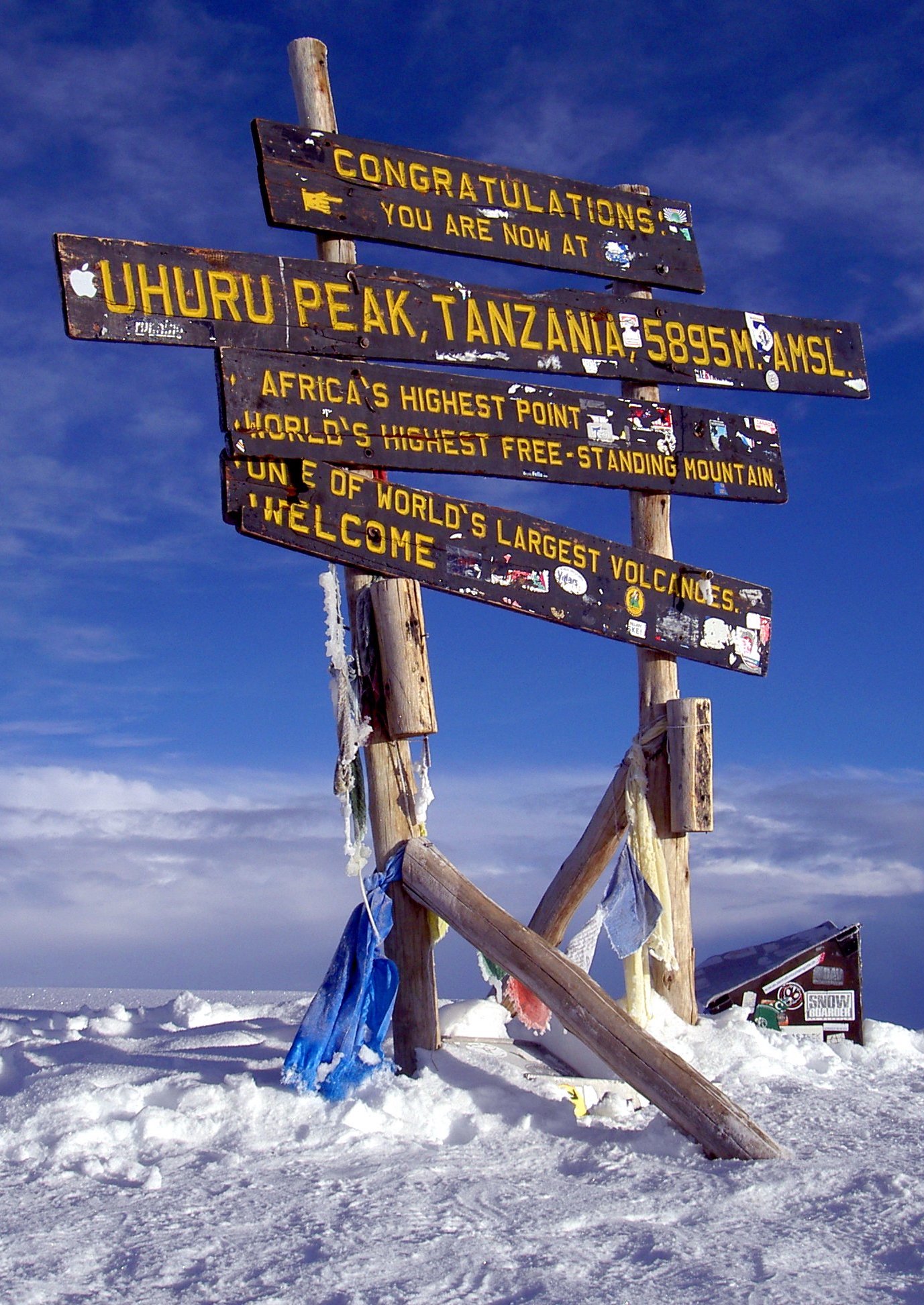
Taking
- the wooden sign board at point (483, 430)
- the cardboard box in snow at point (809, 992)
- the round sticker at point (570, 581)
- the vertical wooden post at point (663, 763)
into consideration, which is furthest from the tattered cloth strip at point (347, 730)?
the cardboard box in snow at point (809, 992)

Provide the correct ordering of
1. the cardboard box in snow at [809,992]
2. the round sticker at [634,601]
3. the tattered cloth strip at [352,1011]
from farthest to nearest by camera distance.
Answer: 1. the cardboard box in snow at [809,992]
2. the round sticker at [634,601]
3. the tattered cloth strip at [352,1011]

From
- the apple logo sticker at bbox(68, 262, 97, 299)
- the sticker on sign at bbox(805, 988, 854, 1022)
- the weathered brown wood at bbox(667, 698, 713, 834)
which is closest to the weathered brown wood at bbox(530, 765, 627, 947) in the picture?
the weathered brown wood at bbox(667, 698, 713, 834)

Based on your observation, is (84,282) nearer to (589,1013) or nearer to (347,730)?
(347,730)

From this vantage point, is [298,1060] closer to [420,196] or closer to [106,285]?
[106,285]

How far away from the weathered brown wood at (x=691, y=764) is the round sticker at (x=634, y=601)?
55 cm

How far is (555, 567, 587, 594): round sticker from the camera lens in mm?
5309

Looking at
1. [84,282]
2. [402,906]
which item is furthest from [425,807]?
[84,282]

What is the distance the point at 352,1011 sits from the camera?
4387 millimetres

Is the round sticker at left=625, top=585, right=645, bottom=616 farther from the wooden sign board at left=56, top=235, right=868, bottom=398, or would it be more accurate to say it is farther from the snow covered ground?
the snow covered ground

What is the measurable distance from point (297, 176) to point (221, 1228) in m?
4.19

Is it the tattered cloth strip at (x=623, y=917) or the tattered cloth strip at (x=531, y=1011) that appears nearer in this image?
the tattered cloth strip at (x=531, y=1011)

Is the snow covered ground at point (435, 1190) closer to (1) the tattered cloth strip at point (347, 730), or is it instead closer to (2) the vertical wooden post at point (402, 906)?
(2) the vertical wooden post at point (402, 906)

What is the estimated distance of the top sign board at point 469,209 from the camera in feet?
16.5

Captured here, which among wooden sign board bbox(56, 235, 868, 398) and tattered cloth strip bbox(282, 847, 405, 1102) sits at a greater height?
wooden sign board bbox(56, 235, 868, 398)
